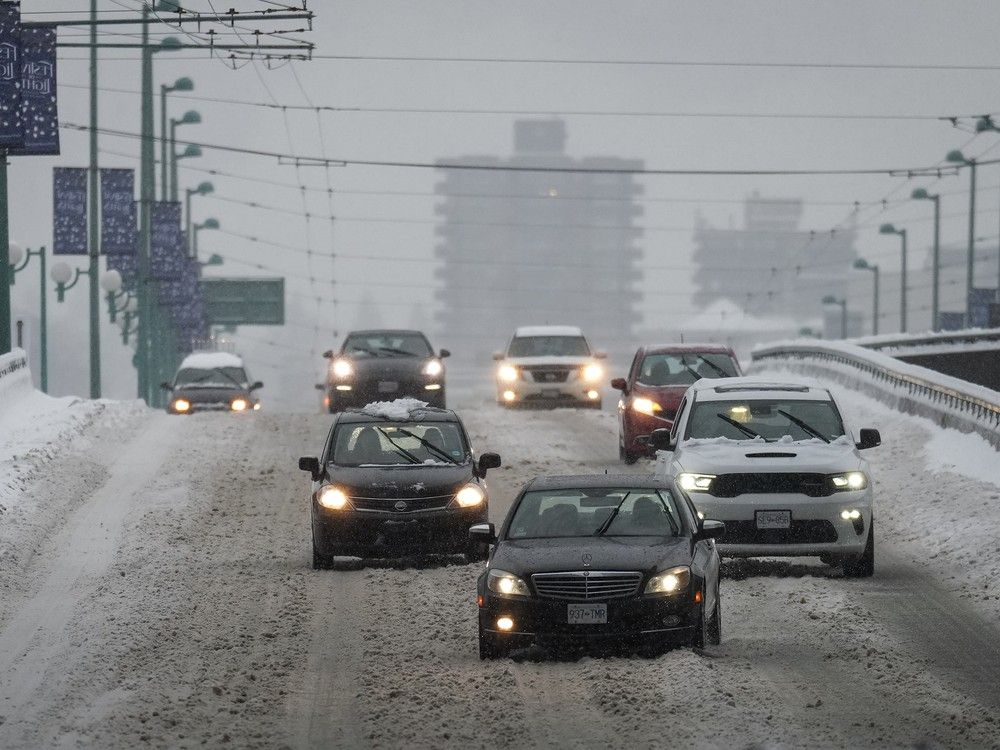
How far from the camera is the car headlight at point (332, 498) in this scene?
58.8 ft

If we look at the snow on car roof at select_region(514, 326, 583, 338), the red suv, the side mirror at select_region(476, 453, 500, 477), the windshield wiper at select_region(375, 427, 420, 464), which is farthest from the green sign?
the side mirror at select_region(476, 453, 500, 477)

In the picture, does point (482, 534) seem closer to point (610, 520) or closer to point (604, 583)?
point (610, 520)

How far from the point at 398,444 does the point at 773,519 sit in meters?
4.21

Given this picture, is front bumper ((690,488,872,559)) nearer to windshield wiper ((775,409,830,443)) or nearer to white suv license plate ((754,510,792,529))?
white suv license plate ((754,510,792,529))

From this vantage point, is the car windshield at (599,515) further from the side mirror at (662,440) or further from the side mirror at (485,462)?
the side mirror at (485,462)

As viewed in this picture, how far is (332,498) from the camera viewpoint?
59.1 feet

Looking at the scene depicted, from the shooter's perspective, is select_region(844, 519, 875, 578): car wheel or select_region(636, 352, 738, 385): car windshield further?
select_region(636, 352, 738, 385): car windshield

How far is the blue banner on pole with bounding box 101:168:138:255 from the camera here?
46312mm

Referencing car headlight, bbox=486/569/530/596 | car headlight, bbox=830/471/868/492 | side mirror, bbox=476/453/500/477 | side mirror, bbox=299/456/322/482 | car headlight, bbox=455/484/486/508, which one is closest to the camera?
car headlight, bbox=486/569/530/596

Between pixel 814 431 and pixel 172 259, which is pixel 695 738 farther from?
pixel 172 259

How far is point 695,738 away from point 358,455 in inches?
359

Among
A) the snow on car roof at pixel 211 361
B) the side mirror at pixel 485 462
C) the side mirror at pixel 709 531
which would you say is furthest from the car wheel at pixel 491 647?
the snow on car roof at pixel 211 361

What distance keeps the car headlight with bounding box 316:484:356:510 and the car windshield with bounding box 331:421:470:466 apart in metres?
0.64

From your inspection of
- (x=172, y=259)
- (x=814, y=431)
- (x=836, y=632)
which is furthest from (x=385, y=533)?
(x=172, y=259)
